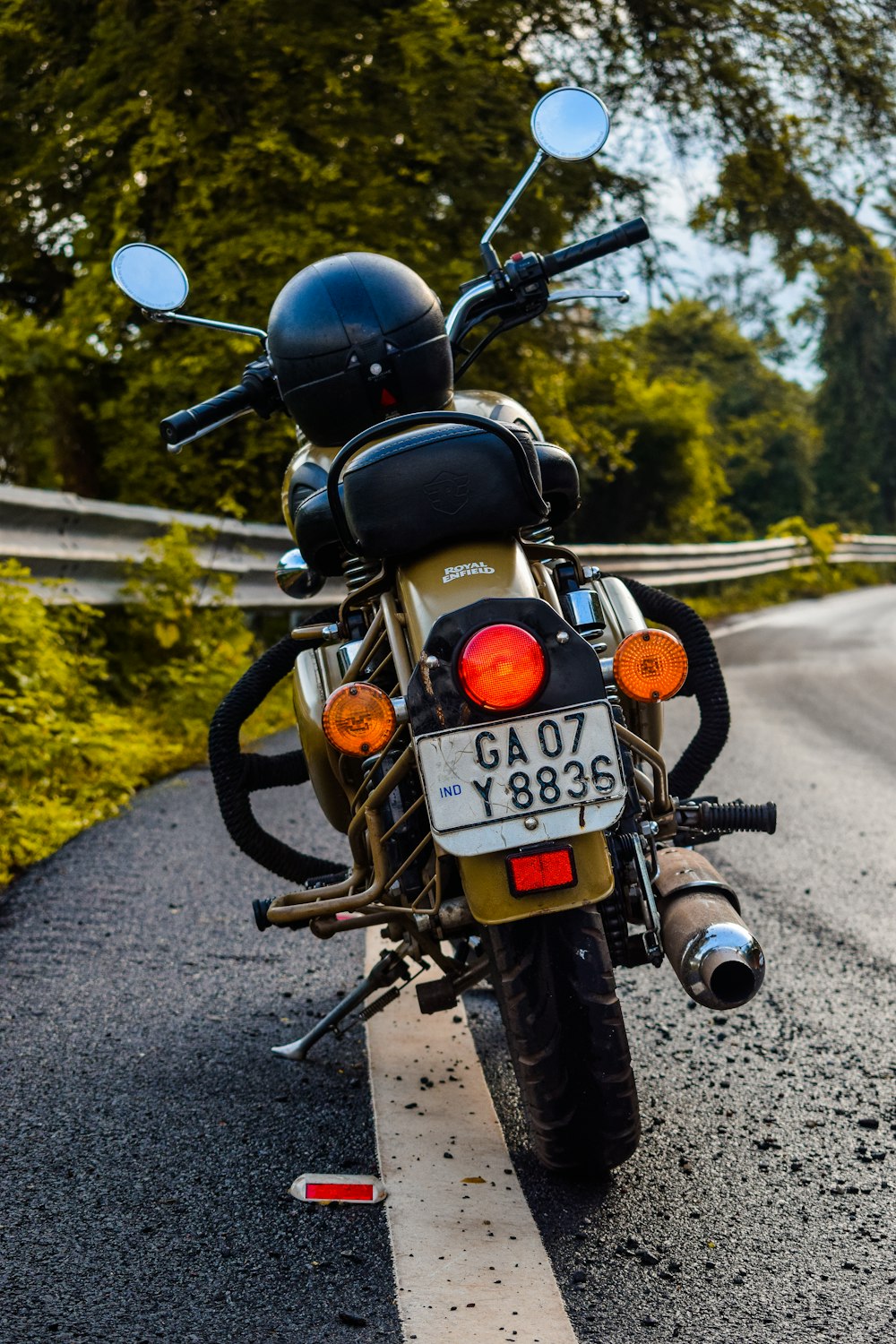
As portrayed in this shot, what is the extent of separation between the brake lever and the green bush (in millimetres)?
2445

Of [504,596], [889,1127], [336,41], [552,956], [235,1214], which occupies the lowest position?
[889,1127]

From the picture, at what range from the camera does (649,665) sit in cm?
269

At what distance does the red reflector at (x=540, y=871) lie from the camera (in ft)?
7.95

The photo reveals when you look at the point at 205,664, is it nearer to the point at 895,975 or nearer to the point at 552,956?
the point at 895,975

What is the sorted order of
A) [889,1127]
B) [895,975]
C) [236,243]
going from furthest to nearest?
[236,243] → [895,975] → [889,1127]

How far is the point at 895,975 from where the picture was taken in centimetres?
381

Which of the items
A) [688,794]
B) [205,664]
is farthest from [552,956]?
[205,664]

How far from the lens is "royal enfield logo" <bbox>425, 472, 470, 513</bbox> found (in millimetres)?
2676

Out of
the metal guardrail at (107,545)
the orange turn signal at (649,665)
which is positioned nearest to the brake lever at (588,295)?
the orange turn signal at (649,665)

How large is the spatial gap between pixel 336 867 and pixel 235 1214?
3.70ft

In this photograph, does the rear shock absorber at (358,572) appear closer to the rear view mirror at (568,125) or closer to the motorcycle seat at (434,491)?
the motorcycle seat at (434,491)

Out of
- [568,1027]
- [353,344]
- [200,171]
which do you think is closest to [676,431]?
[200,171]

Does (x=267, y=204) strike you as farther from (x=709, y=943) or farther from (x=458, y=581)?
(x=709, y=943)

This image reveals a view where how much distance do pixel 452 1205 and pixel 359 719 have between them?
2.76 feet
